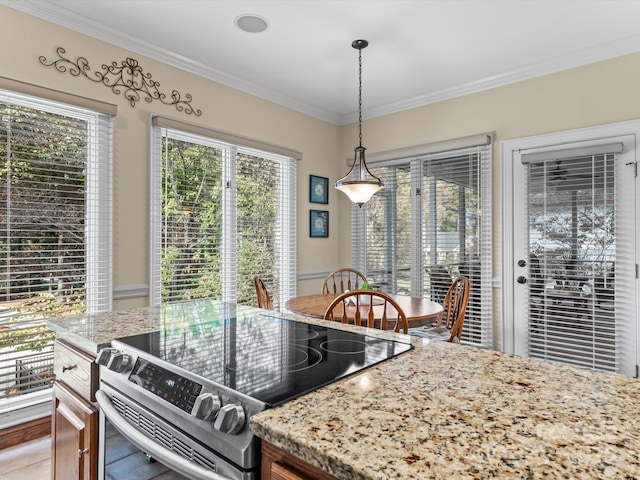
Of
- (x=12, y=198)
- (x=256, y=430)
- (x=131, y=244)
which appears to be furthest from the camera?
(x=131, y=244)

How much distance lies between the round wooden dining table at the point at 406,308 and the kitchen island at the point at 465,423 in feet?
4.46

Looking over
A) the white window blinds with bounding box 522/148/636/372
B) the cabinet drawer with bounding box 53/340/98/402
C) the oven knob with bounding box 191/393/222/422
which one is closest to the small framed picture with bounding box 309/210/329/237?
the white window blinds with bounding box 522/148/636/372

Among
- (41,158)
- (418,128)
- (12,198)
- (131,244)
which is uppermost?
(418,128)

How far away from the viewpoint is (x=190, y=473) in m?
0.90

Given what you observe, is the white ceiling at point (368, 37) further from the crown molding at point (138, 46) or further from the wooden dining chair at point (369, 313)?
the wooden dining chair at point (369, 313)

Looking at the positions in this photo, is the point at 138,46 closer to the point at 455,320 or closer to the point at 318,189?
the point at 318,189

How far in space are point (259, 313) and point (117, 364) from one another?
28.9 inches

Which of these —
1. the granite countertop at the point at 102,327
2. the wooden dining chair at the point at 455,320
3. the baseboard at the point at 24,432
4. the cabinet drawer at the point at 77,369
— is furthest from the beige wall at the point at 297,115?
the cabinet drawer at the point at 77,369

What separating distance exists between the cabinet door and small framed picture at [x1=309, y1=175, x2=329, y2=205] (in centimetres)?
307

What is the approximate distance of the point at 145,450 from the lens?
103cm

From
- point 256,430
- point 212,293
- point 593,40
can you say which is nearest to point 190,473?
point 256,430

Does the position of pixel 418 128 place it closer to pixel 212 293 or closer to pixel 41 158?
pixel 212 293

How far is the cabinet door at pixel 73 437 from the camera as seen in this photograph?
1.32 meters

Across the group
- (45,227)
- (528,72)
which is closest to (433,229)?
(528,72)
